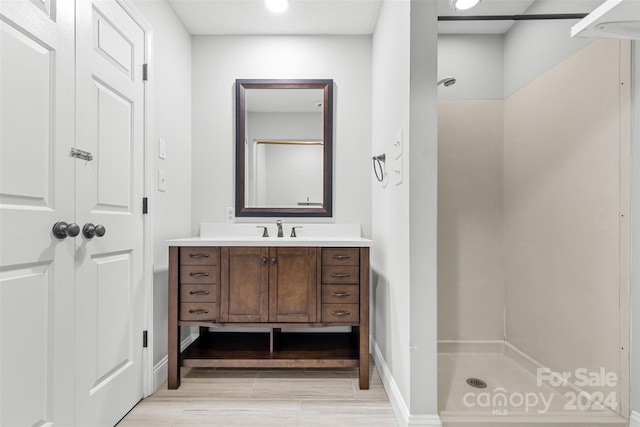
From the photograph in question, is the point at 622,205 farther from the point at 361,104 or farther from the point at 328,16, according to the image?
the point at 328,16

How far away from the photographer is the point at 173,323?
6.05ft

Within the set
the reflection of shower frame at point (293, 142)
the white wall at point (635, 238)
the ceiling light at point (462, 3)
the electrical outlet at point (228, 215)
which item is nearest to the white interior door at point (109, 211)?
the electrical outlet at point (228, 215)

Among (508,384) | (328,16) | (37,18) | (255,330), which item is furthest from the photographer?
(255,330)

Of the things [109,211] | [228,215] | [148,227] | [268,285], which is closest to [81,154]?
[109,211]

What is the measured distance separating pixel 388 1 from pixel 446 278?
179 centimetres

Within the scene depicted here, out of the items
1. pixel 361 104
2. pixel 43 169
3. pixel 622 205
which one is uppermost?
pixel 361 104

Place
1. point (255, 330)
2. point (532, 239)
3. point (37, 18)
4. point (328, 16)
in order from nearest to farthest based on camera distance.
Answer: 1. point (37, 18)
2. point (532, 239)
3. point (328, 16)
4. point (255, 330)

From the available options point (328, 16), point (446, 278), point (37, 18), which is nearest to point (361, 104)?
point (328, 16)

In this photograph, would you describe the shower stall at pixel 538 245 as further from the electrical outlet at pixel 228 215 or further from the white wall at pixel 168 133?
the white wall at pixel 168 133

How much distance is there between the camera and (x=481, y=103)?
225cm

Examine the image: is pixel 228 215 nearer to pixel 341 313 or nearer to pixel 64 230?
pixel 341 313

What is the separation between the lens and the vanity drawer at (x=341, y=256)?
188cm

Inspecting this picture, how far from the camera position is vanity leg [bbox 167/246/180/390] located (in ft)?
6.04

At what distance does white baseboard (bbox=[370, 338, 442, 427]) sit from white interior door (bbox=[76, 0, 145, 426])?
133 cm
